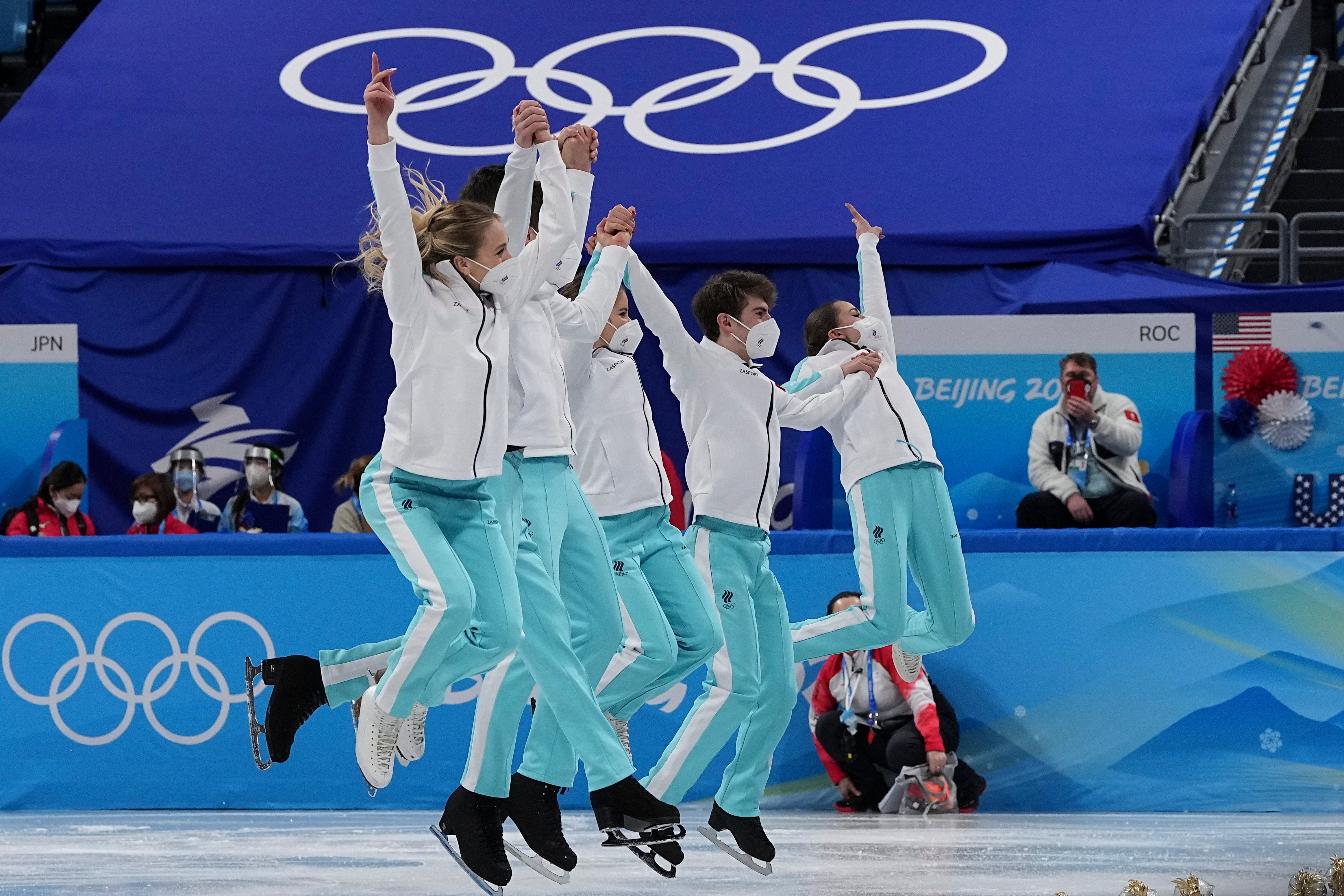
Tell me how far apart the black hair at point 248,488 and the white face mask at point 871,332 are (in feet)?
14.2

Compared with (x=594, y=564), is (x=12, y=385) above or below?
below

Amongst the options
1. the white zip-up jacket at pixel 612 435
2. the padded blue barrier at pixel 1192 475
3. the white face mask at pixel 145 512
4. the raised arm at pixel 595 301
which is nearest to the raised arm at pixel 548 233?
the raised arm at pixel 595 301

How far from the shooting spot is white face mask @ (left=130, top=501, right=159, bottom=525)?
395 inches

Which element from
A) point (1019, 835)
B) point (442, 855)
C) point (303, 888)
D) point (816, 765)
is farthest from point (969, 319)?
point (303, 888)

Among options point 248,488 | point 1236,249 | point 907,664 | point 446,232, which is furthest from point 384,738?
point 1236,249

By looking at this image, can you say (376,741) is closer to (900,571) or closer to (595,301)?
(595,301)

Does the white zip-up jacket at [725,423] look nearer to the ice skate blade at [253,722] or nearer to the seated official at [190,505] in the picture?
the ice skate blade at [253,722]

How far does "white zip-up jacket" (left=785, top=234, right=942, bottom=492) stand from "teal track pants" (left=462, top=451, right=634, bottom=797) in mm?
1721

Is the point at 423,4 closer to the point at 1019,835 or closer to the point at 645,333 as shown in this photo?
the point at 645,333

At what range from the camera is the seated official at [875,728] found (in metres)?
8.47

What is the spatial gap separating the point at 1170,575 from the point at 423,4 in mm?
8106

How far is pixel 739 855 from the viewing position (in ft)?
20.6

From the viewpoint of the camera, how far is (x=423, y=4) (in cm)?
1393

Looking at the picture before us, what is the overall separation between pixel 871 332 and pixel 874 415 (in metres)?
0.34
